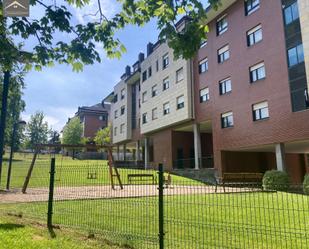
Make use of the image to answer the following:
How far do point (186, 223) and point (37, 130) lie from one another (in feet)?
261

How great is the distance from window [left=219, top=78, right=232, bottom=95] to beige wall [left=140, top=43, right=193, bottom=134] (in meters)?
4.12

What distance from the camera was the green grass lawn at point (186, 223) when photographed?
22.1 feet

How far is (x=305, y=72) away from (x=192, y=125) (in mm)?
13971

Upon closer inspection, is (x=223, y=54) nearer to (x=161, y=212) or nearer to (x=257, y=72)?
(x=257, y=72)

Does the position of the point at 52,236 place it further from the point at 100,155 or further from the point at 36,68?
the point at 100,155

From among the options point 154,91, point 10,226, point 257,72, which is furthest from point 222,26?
point 10,226

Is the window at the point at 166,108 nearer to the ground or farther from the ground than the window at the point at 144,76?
nearer to the ground

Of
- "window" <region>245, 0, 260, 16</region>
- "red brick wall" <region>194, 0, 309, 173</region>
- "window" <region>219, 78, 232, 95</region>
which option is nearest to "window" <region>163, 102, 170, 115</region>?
"red brick wall" <region>194, 0, 309, 173</region>

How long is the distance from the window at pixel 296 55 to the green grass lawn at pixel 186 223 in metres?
14.1

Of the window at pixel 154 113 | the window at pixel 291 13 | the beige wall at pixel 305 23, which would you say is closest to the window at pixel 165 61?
the window at pixel 154 113

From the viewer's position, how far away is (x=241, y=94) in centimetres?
2627

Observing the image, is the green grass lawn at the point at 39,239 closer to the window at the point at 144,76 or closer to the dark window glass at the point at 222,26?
the dark window glass at the point at 222,26

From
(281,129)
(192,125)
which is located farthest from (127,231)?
(192,125)

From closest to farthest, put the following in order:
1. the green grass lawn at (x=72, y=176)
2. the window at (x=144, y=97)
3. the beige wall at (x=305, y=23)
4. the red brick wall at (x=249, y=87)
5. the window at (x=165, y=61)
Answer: the green grass lawn at (x=72, y=176)
the beige wall at (x=305, y=23)
the red brick wall at (x=249, y=87)
the window at (x=165, y=61)
the window at (x=144, y=97)
